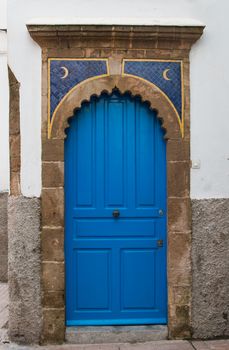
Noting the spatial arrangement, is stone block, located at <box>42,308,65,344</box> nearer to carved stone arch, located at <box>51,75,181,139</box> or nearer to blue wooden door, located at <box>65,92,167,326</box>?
blue wooden door, located at <box>65,92,167,326</box>

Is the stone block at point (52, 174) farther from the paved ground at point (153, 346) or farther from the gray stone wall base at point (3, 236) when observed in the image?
the gray stone wall base at point (3, 236)

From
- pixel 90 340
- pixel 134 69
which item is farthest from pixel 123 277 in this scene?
pixel 134 69

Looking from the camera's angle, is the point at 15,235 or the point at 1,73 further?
the point at 1,73

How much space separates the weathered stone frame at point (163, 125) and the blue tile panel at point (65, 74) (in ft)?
0.25

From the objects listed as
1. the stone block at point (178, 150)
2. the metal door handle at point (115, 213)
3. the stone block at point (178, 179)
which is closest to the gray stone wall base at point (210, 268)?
the stone block at point (178, 179)

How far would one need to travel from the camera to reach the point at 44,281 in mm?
5219

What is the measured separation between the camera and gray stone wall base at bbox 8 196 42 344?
5203 mm

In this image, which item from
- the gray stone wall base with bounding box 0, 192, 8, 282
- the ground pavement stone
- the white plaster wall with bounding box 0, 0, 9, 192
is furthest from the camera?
the gray stone wall base with bounding box 0, 192, 8, 282

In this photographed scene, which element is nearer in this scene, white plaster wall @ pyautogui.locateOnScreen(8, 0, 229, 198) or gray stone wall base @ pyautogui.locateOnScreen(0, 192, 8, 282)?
white plaster wall @ pyautogui.locateOnScreen(8, 0, 229, 198)

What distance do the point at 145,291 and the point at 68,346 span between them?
3.42 feet

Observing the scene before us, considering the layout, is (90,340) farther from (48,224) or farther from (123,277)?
(48,224)

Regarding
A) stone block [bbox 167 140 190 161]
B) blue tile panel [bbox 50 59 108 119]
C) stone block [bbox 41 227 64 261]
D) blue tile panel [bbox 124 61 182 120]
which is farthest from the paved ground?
blue tile panel [bbox 50 59 108 119]

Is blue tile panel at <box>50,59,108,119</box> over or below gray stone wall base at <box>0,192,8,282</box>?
over

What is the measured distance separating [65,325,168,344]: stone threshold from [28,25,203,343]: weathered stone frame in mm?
110
